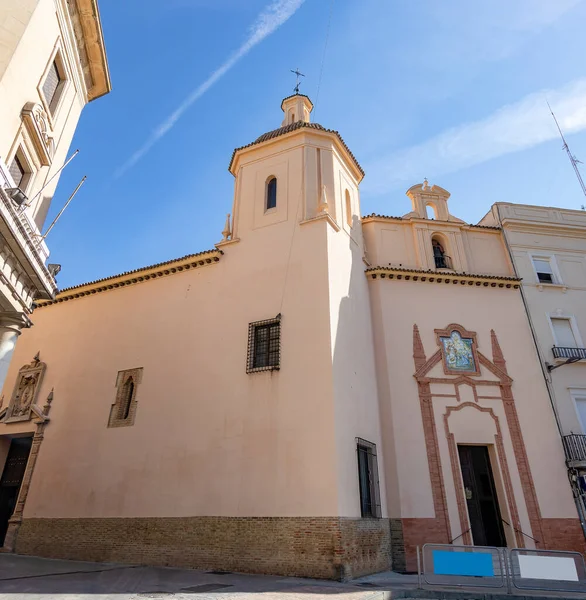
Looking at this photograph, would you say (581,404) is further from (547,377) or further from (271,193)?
(271,193)

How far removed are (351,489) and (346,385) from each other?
257 cm

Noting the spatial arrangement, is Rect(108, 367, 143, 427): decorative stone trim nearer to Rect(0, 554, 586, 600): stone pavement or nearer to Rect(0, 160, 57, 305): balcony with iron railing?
Rect(0, 554, 586, 600): stone pavement

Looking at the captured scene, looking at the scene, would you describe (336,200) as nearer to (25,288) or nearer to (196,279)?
(196,279)

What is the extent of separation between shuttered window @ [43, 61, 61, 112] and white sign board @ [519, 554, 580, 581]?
45.3ft

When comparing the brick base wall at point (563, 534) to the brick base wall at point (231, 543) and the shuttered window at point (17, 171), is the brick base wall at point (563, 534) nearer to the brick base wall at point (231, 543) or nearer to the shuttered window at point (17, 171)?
the brick base wall at point (231, 543)

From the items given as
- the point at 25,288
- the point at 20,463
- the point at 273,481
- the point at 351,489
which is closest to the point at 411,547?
the point at 351,489

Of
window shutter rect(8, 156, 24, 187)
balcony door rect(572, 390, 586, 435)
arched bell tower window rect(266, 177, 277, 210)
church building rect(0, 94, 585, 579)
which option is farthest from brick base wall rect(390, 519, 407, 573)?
window shutter rect(8, 156, 24, 187)

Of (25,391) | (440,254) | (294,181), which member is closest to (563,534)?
(440,254)

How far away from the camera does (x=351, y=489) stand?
11070mm

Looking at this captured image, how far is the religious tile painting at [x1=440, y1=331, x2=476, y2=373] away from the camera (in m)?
15.1

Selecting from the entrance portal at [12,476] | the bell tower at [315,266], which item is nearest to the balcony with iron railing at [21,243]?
the bell tower at [315,266]

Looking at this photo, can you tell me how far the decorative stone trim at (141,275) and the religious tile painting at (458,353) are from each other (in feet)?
26.6

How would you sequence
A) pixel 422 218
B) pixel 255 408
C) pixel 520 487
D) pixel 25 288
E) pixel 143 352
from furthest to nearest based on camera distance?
pixel 422 218, pixel 143 352, pixel 520 487, pixel 255 408, pixel 25 288

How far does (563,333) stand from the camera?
1623 centimetres
